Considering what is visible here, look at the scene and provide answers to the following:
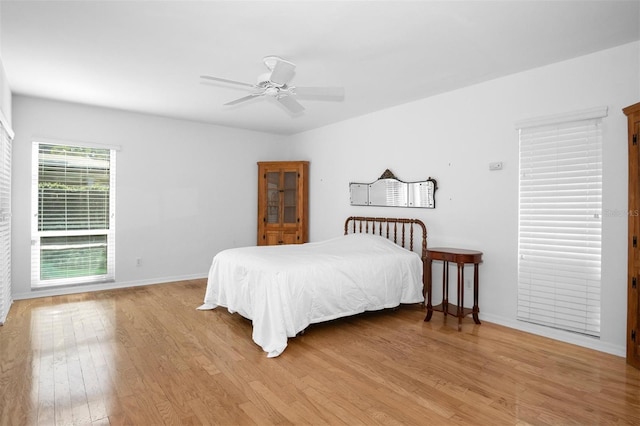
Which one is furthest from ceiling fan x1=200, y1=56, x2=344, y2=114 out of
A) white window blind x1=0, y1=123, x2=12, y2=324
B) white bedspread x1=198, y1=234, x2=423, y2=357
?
white window blind x1=0, y1=123, x2=12, y2=324

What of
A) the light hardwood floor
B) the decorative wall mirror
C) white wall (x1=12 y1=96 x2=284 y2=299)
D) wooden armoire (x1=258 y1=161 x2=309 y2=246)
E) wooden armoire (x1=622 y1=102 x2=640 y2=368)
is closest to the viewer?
the light hardwood floor

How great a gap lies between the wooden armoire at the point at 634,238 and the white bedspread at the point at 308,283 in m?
1.92

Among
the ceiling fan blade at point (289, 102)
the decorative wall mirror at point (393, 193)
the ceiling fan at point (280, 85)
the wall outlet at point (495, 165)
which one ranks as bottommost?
the decorative wall mirror at point (393, 193)

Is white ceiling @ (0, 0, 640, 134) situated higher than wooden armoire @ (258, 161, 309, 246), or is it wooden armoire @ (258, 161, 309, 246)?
white ceiling @ (0, 0, 640, 134)

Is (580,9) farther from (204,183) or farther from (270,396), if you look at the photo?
(204,183)

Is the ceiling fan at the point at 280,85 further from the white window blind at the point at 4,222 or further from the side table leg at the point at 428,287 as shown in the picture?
the white window blind at the point at 4,222

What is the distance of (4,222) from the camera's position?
3881 mm

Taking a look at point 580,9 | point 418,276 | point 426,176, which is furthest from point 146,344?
point 580,9

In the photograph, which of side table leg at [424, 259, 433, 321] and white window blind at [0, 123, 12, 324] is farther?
side table leg at [424, 259, 433, 321]

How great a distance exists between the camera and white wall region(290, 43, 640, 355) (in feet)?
10.1

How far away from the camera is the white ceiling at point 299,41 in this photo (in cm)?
252

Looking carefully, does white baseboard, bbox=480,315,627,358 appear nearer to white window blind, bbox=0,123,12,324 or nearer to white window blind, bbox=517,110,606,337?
white window blind, bbox=517,110,606,337

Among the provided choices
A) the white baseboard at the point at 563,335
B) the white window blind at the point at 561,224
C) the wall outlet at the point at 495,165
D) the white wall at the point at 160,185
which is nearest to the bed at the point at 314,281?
the white baseboard at the point at 563,335

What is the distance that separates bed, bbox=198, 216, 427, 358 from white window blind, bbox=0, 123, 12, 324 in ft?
6.59
